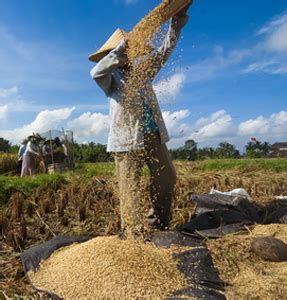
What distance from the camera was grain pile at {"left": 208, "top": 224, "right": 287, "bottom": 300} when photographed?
7.38ft

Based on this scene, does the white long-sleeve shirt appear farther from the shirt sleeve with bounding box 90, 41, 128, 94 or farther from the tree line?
the tree line

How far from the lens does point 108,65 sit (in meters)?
2.97

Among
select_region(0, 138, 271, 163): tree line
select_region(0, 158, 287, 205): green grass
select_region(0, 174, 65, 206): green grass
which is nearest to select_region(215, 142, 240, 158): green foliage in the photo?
select_region(0, 138, 271, 163): tree line

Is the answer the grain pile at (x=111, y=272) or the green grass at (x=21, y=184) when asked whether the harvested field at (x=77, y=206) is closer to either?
the green grass at (x=21, y=184)

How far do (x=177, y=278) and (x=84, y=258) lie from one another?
0.58 meters

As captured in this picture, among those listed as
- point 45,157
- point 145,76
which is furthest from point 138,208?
point 45,157

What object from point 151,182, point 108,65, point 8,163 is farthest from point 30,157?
point 108,65

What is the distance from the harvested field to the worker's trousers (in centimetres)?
13

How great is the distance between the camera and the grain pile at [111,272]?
223 cm

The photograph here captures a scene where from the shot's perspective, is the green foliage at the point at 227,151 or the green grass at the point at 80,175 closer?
Answer: the green grass at the point at 80,175

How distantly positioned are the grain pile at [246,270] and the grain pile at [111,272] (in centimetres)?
31

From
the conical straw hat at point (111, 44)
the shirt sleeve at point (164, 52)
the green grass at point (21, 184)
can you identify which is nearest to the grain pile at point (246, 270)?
the shirt sleeve at point (164, 52)

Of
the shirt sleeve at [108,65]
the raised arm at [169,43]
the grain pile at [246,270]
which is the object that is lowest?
the grain pile at [246,270]

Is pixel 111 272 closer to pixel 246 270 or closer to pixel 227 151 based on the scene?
pixel 246 270
